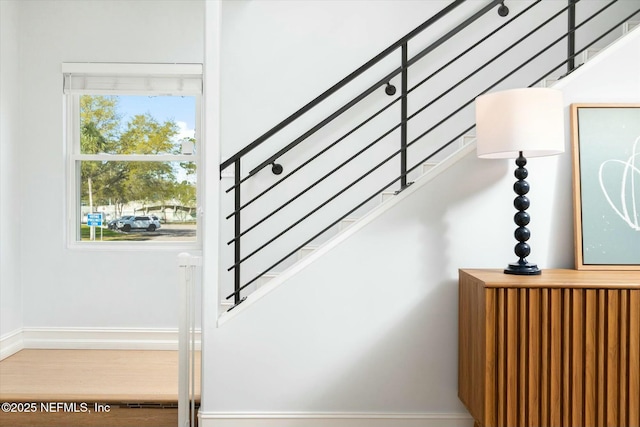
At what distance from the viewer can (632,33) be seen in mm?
2381

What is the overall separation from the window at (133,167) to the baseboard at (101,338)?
2.25 feet

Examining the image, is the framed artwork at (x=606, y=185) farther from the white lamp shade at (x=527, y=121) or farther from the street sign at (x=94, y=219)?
the street sign at (x=94, y=219)

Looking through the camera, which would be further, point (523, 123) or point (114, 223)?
point (114, 223)

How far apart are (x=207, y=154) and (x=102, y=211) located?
1855mm

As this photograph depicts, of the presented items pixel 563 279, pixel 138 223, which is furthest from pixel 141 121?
pixel 563 279

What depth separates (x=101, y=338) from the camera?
364 cm

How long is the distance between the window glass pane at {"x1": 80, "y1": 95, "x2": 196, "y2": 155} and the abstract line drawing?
2812mm

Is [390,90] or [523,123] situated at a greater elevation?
[390,90]

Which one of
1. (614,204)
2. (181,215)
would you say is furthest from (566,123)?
(181,215)

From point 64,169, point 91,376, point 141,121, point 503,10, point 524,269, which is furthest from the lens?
point 141,121

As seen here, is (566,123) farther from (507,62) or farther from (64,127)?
(64,127)

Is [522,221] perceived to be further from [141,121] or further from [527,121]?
[141,121]

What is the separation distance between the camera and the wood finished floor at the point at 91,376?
2.62 metres

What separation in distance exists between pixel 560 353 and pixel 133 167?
3.18 meters
